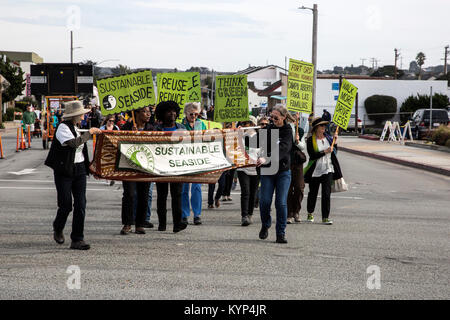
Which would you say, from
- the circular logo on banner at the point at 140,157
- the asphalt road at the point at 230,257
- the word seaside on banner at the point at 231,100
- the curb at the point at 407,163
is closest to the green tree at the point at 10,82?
the curb at the point at 407,163

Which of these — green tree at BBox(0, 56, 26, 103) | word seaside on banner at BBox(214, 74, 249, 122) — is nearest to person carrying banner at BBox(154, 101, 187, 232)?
word seaside on banner at BBox(214, 74, 249, 122)

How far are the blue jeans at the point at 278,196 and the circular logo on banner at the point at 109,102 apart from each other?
3.27 m

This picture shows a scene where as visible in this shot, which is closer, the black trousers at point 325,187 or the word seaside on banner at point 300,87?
the black trousers at point 325,187

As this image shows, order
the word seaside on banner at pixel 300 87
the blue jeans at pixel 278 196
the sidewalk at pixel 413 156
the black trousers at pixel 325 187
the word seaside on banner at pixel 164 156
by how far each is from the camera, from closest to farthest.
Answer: the blue jeans at pixel 278 196, the word seaside on banner at pixel 164 156, the black trousers at pixel 325 187, the word seaside on banner at pixel 300 87, the sidewalk at pixel 413 156

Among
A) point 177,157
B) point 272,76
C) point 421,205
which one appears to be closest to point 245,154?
point 177,157

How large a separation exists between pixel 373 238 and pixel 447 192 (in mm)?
7600

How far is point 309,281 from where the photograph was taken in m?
6.89

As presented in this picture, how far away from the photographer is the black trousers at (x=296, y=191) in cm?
1112

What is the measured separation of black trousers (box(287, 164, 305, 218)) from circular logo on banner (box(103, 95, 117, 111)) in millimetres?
3231

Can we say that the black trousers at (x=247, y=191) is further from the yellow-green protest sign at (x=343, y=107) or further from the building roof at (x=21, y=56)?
the building roof at (x=21, y=56)

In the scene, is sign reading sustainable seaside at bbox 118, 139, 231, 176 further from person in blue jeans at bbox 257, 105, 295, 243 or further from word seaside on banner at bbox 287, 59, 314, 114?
word seaside on banner at bbox 287, 59, 314, 114

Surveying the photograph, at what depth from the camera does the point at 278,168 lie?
30.1 ft

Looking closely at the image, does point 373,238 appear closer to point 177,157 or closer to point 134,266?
point 177,157

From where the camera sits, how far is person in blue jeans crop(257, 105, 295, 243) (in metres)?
9.14
